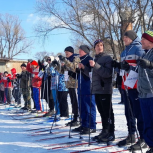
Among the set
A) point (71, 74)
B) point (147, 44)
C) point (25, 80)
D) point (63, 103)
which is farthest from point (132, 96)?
point (25, 80)

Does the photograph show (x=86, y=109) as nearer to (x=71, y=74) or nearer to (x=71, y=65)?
(x=71, y=74)

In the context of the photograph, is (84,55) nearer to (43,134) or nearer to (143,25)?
(43,134)

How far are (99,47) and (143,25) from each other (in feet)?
43.2

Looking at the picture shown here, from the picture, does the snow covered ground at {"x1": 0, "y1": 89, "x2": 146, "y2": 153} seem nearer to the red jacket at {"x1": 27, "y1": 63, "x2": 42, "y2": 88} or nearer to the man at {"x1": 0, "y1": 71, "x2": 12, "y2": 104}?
the red jacket at {"x1": 27, "y1": 63, "x2": 42, "y2": 88}

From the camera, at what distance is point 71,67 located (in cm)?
536

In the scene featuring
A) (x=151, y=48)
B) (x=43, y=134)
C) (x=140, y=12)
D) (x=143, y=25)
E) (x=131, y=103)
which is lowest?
(x=43, y=134)

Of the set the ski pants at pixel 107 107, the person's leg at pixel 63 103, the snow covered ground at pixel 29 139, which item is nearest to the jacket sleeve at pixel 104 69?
the ski pants at pixel 107 107

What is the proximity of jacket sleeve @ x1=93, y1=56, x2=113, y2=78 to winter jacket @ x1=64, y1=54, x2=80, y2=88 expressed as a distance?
55.9 inches

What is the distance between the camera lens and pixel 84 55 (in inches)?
191

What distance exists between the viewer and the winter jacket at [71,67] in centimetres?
528

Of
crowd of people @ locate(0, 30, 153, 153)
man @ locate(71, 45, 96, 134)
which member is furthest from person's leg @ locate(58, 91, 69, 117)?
man @ locate(71, 45, 96, 134)

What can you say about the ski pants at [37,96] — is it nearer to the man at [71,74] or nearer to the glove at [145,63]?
the man at [71,74]

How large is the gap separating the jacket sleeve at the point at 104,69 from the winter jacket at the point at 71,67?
142 centimetres

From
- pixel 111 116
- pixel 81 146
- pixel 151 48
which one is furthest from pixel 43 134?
pixel 151 48
